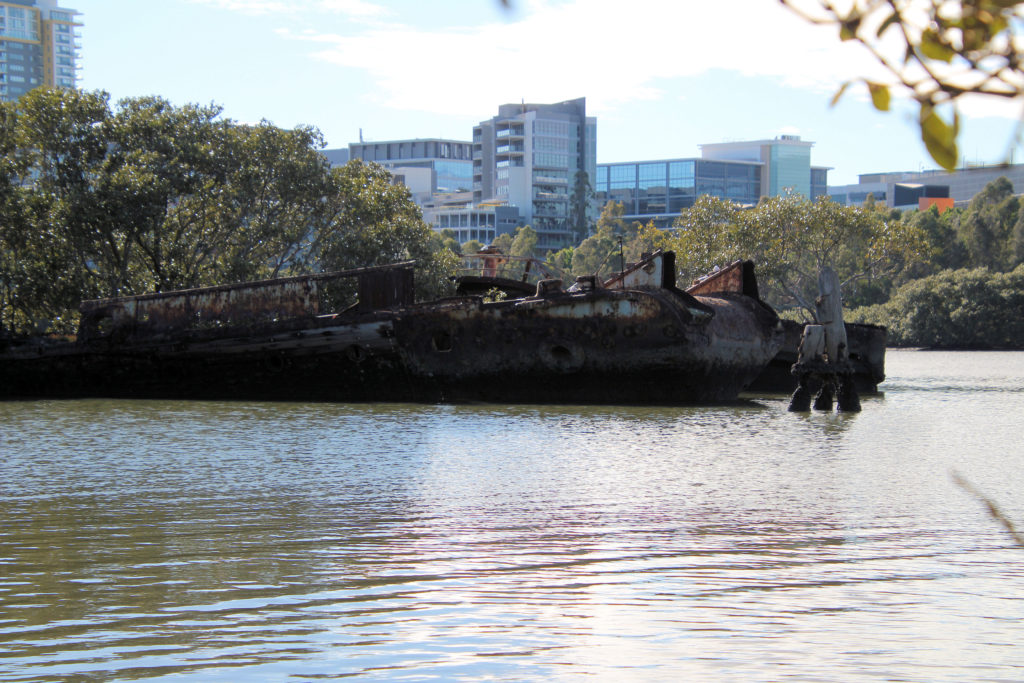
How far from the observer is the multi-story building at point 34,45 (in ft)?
556

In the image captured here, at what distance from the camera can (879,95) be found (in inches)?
73.0

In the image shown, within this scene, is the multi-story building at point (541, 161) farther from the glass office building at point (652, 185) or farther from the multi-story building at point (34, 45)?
the multi-story building at point (34, 45)

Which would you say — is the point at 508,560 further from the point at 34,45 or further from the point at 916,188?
the point at 34,45

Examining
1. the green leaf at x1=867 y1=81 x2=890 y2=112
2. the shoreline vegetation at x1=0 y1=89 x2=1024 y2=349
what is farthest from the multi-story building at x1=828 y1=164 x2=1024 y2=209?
the green leaf at x1=867 y1=81 x2=890 y2=112

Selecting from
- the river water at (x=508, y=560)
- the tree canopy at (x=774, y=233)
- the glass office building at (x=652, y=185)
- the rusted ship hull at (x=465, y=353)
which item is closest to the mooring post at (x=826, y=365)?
the rusted ship hull at (x=465, y=353)

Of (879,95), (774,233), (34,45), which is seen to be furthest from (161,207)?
(34,45)

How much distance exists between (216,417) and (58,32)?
183 meters

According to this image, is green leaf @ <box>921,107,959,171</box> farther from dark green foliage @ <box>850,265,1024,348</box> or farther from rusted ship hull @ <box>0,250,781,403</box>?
dark green foliage @ <box>850,265,1024,348</box>

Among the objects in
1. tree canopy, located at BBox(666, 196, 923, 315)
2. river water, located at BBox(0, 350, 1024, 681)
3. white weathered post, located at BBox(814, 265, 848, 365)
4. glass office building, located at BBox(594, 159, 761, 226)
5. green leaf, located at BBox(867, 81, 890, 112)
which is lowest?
river water, located at BBox(0, 350, 1024, 681)

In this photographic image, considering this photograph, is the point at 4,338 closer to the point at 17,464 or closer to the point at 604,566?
the point at 17,464

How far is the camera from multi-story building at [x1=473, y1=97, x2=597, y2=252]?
12119cm

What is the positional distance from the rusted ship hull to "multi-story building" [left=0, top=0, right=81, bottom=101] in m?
164

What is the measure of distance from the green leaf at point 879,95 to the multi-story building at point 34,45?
18276 cm

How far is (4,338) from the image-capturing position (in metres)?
A: 20.6
